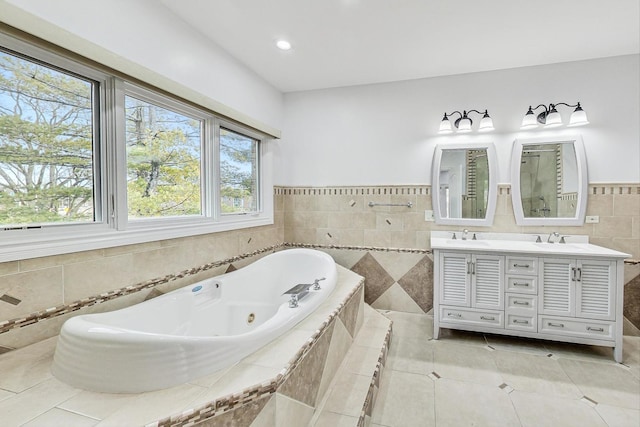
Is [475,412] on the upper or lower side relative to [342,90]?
lower

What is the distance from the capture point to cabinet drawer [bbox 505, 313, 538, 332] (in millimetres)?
2506

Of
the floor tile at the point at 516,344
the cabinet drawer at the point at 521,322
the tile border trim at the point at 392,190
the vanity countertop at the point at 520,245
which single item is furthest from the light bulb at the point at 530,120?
the floor tile at the point at 516,344

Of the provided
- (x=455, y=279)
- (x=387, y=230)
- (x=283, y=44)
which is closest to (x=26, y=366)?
(x=283, y=44)

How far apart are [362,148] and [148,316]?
2525 millimetres

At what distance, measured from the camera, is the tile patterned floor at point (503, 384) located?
1.76 m

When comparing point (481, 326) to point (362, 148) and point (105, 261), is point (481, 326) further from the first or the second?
point (105, 261)

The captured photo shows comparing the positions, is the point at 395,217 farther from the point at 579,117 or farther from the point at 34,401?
the point at 34,401

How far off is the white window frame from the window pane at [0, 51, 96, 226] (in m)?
0.05

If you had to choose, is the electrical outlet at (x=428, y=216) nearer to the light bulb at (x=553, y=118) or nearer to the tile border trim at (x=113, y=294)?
the tile border trim at (x=113, y=294)

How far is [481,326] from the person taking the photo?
2.62 meters

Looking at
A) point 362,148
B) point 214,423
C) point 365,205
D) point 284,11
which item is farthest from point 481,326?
point 284,11

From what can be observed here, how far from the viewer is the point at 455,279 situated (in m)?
2.68

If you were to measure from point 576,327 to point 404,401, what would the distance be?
1.57 meters

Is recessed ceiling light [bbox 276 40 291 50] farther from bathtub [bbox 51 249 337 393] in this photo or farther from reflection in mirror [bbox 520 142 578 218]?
reflection in mirror [bbox 520 142 578 218]
